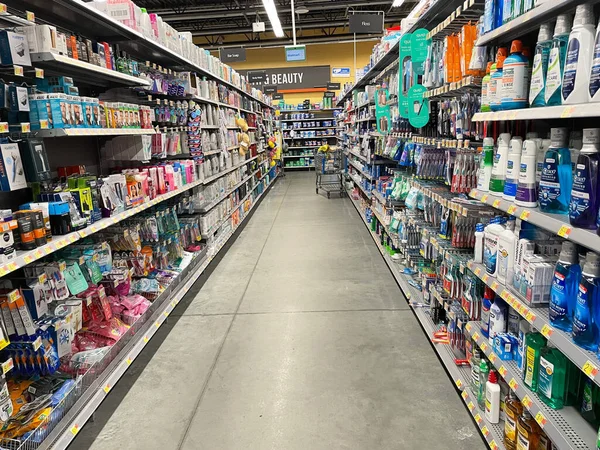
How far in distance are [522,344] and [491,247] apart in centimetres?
47

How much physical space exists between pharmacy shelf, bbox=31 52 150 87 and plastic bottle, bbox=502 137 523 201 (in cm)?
234

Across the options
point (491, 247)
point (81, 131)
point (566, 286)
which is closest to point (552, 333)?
point (566, 286)

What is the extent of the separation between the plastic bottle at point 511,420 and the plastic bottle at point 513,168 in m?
0.95

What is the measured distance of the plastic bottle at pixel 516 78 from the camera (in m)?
1.91

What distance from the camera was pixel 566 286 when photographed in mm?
1606

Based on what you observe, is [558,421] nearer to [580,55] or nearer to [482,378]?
[482,378]

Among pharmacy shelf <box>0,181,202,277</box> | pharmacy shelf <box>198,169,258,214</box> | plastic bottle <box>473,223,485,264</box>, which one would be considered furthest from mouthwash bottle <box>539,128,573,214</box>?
pharmacy shelf <box>198,169,258,214</box>

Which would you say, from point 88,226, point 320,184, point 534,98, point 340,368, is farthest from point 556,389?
point 320,184

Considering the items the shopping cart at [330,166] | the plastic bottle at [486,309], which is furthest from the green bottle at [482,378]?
the shopping cart at [330,166]

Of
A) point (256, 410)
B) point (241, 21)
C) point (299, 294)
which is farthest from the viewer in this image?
point (241, 21)

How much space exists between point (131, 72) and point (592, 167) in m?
3.26

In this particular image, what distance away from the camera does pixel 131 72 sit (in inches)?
138

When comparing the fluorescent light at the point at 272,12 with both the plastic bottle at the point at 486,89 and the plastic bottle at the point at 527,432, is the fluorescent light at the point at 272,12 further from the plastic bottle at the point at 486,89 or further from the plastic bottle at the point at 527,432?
the plastic bottle at the point at 527,432

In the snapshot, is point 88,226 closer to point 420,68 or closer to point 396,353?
point 396,353
